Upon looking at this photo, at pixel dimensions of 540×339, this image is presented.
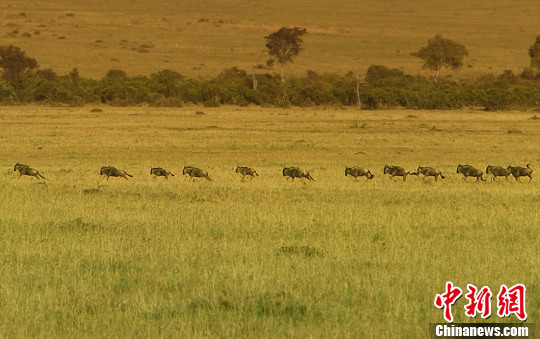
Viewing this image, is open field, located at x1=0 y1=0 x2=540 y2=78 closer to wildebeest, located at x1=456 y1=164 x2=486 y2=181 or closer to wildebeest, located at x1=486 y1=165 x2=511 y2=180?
wildebeest, located at x1=456 y1=164 x2=486 y2=181

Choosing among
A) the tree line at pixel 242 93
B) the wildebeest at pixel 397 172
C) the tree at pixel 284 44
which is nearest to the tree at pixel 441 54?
the tree at pixel 284 44

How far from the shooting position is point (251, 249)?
32.6 ft

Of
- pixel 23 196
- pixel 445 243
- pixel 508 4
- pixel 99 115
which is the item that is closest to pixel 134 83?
pixel 99 115

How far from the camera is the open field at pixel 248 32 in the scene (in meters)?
93.2

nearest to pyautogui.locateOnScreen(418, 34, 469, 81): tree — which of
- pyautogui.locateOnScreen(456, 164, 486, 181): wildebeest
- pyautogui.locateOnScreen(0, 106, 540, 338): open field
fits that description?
pyautogui.locateOnScreen(0, 106, 540, 338): open field

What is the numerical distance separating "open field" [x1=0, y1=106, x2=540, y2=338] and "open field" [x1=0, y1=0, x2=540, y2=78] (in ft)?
223

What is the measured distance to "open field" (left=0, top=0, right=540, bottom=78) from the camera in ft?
306

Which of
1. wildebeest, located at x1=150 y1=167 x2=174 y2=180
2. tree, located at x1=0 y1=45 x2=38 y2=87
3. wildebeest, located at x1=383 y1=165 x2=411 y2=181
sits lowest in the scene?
wildebeest, located at x1=150 y1=167 x2=174 y2=180

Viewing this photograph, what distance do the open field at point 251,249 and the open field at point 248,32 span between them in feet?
223

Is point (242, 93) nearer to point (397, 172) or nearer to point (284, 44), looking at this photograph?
point (284, 44)

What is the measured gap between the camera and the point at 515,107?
51969mm

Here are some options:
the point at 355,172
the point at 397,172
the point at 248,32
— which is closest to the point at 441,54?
the point at 248,32

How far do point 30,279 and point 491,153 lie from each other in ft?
67.6

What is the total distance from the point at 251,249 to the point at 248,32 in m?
106
